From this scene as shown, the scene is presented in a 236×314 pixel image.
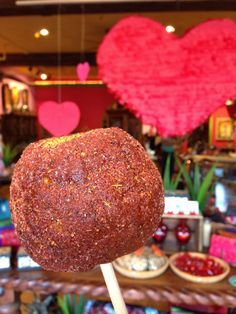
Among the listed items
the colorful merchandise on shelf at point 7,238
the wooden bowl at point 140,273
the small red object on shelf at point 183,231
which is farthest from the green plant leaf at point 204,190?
the colorful merchandise on shelf at point 7,238

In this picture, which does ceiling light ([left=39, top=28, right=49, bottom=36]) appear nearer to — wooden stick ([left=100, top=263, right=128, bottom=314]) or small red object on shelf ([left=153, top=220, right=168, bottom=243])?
small red object on shelf ([left=153, top=220, right=168, bottom=243])

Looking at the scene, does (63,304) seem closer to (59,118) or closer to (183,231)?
(183,231)

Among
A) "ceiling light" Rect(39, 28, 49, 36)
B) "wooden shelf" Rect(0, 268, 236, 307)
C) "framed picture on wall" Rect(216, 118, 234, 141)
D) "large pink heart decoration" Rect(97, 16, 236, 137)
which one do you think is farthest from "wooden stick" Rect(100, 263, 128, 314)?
"framed picture on wall" Rect(216, 118, 234, 141)

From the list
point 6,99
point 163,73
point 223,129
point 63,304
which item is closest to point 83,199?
point 63,304

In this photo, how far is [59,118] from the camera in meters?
2.05

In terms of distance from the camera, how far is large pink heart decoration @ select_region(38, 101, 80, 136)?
200 centimetres

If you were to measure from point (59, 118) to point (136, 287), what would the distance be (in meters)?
1.05

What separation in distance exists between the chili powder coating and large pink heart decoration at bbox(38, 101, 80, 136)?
59.5 inches

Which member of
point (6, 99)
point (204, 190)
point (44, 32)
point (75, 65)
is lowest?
point (204, 190)

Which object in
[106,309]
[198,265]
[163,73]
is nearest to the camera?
[198,265]

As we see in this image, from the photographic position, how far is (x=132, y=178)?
1.56 feet

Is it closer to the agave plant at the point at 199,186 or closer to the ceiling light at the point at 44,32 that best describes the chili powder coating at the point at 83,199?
the agave plant at the point at 199,186

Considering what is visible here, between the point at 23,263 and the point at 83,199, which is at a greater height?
the point at 83,199

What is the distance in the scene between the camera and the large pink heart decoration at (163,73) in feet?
7.10
